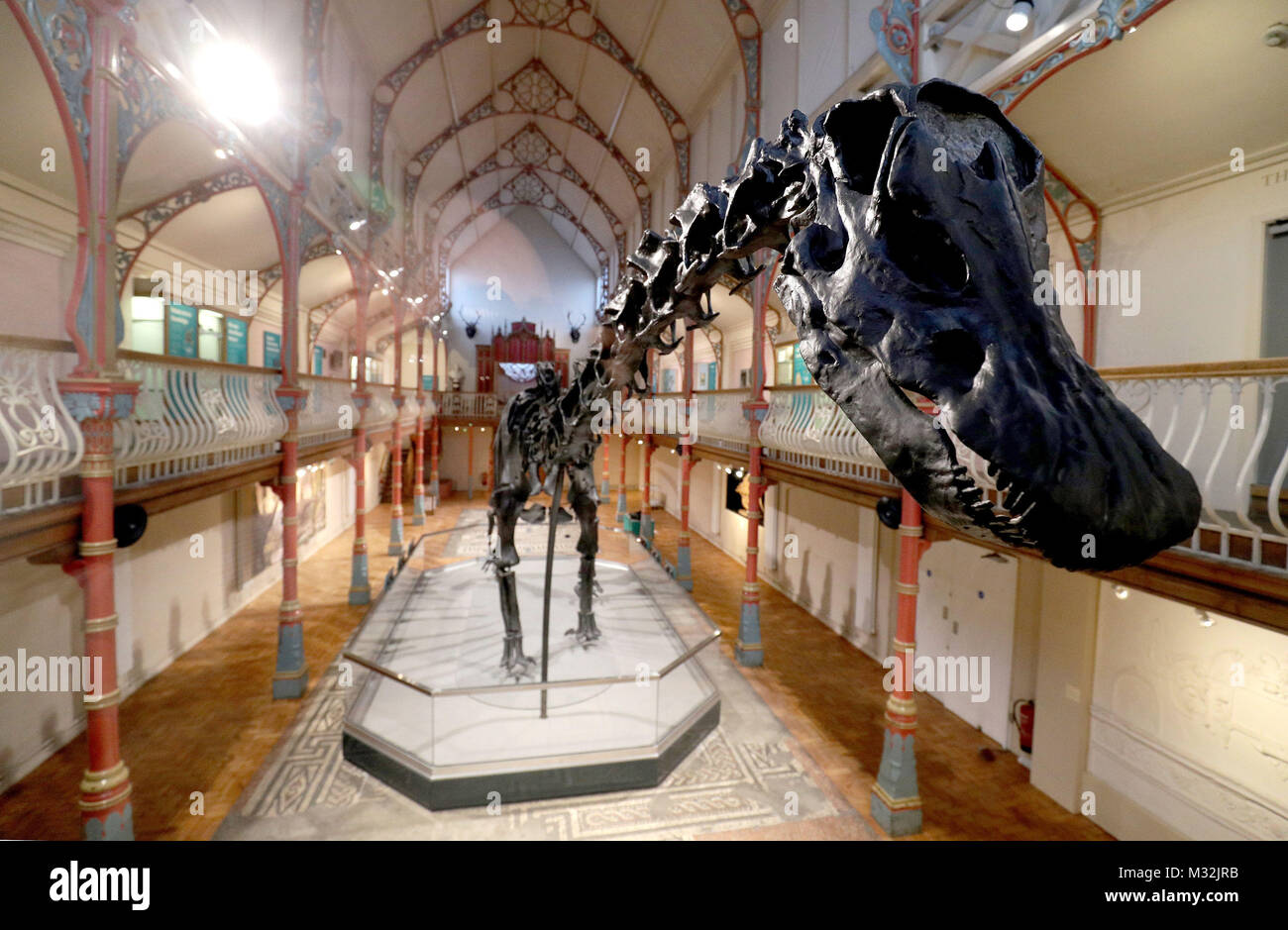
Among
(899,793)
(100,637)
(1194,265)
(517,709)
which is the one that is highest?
(1194,265)

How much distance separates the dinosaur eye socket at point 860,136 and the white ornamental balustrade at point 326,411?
8.61m

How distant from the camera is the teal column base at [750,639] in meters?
9.41

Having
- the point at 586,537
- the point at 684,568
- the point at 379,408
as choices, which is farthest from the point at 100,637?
the point at 379,408

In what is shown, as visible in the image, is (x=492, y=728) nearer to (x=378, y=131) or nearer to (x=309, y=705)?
(x=309, y=705)

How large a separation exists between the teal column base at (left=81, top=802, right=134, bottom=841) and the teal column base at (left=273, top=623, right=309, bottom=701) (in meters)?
3.33

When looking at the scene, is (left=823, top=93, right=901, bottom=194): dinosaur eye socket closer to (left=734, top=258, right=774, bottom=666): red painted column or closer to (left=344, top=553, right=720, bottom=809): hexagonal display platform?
(left=344, top=553, right=720, bottom=809): hexagonal display platform

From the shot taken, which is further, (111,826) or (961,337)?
(111,826)

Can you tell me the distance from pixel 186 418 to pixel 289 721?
12.9ft

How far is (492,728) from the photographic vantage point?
6387 millimetres

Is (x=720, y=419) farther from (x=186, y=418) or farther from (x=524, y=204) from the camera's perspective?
(x=524, y=204)

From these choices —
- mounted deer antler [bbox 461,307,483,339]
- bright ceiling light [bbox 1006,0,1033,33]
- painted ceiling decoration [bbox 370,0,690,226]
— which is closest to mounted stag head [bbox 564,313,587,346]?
mounted deer antler [bbox 461,307,483,339]

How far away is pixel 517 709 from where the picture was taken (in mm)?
6727

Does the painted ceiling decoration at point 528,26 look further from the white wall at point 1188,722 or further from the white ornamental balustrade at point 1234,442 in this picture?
the white wall at point 1188,722

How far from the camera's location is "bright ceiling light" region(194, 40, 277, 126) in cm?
585
